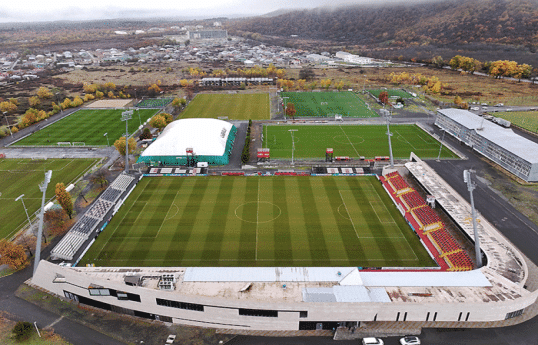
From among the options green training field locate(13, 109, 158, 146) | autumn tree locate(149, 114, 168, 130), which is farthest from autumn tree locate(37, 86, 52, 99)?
autumn tree locate(149, 114, 168, 130)

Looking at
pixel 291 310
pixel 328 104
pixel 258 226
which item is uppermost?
pixel 328 104

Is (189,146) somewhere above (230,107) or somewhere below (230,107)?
below

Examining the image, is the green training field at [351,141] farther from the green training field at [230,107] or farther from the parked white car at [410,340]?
the parked white car at [410,340]

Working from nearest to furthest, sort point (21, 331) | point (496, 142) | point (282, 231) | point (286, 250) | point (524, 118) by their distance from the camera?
point (21, 331), point (286, 250), point (282, 231), point (496, 142), point (524, 118)

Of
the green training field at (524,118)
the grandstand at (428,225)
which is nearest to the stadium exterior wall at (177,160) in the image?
the grandstand at (428,225)

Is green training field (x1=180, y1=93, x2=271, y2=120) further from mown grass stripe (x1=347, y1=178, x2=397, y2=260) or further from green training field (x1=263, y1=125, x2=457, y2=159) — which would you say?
mown grass stripe (x1=347, y1=178, x2=397, y2=260)

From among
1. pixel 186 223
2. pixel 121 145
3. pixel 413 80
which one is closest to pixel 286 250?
pixel 186 223

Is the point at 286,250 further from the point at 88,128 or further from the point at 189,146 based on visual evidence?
the point at 88,128
